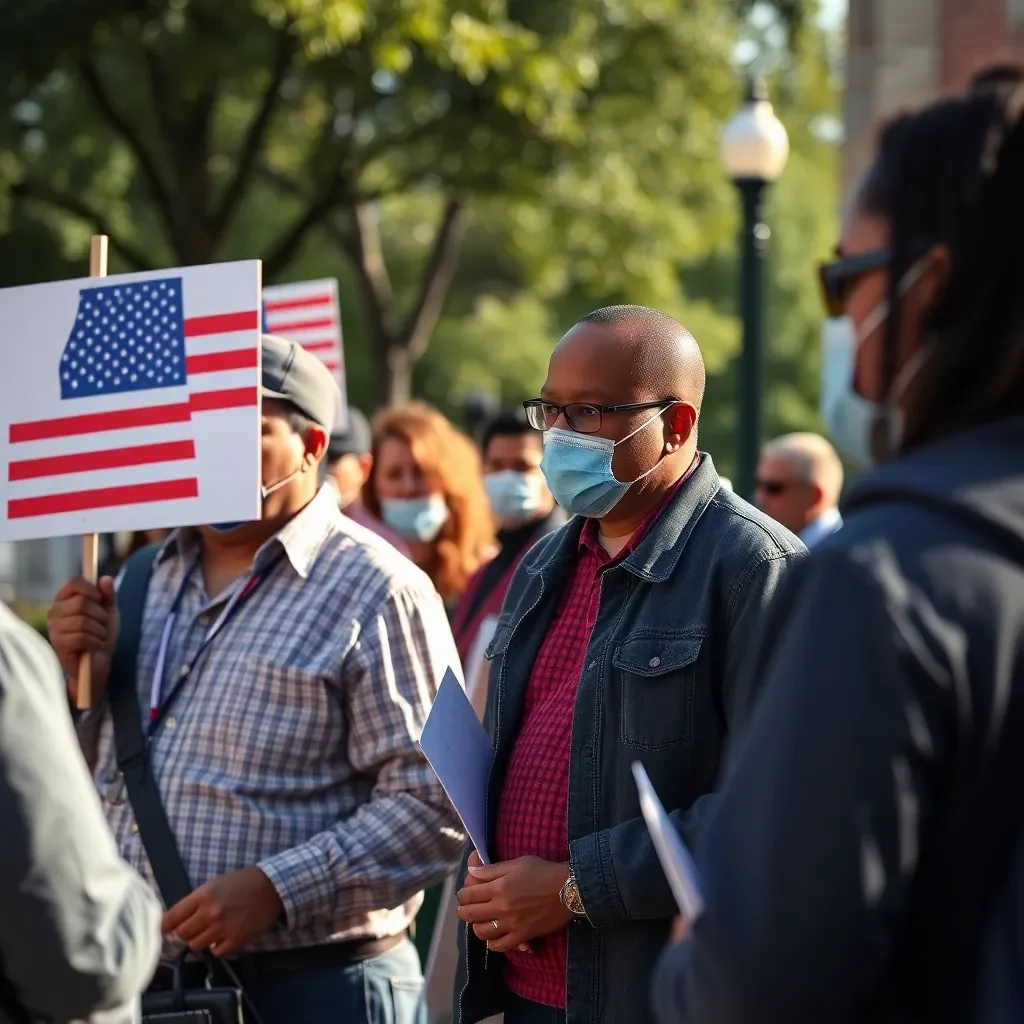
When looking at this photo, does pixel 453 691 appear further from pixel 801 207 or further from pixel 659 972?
pixel 801 207

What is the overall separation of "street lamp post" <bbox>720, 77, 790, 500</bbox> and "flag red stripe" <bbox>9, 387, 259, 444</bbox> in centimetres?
695

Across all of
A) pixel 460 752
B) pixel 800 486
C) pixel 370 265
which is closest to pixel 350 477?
pixel 800 486

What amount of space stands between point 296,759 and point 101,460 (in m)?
0.92

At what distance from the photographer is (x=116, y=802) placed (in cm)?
367

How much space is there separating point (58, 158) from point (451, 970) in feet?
48.0

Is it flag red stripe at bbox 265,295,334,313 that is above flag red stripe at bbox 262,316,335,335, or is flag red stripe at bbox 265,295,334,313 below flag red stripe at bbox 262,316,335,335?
above

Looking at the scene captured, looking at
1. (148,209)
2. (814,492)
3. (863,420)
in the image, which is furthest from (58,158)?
(863,420)

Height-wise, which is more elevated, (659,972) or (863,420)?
(863,420)

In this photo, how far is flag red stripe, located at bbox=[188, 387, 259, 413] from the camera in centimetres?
389

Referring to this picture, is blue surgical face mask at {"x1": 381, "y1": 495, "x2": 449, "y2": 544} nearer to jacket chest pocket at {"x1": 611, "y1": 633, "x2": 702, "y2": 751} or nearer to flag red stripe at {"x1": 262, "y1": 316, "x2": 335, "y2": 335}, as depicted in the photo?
flag red stripe at {"x1": 262, "y1": 316, "x2": 335, "y2": 335}

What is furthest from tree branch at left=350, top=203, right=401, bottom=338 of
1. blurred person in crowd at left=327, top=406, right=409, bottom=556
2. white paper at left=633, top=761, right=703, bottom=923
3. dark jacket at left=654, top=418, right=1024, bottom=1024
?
dark jacket at left=654, top=418, right=1024, bottom=1024

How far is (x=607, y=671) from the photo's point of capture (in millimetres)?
3137

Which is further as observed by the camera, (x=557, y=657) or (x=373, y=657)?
(x=373, y=657)

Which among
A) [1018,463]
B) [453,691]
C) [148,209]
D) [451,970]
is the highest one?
[148,209]
